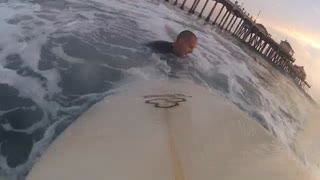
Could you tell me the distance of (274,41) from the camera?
39656mm

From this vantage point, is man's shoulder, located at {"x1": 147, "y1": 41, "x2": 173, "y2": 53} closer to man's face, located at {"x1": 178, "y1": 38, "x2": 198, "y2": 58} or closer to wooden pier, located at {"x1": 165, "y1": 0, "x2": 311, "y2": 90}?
man's face, located at {"x1": 178, "y1": 38, "x2": 198, "y2": 58}

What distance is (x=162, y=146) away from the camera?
495 cm

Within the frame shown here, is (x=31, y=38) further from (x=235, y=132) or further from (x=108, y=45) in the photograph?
(x=235, y=132)

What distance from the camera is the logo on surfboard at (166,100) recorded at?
6.25 m

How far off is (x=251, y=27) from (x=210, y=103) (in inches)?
1344

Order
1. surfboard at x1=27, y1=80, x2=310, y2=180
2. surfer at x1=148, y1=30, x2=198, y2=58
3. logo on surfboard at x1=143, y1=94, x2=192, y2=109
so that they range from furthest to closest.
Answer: surfer at x1=148, y1=30, x2=198, y2=58
logo on surfboard at x1=143, y1=94, x2=192, y2=109
surfboard at x1=27, y1=80, x2=310, y2=180

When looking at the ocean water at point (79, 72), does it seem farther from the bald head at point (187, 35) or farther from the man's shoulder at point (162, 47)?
the bald head at point (187, 35)

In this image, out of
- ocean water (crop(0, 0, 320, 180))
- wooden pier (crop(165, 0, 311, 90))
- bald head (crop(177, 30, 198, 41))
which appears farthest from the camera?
wooden pier (crop(165, 0, 311, 90))

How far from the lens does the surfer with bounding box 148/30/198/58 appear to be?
31.5 ft

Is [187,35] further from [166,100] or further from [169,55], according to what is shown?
[166,100]

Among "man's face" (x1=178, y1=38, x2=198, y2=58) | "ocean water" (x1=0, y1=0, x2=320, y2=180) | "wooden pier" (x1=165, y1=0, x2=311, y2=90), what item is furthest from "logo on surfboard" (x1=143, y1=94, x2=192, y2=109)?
"wooden pier" (x1=165, y1=0, x2=311, y2=90)

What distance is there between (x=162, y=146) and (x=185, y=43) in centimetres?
543

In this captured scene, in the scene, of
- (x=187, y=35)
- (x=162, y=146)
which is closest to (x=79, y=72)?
(x=187, y=35)

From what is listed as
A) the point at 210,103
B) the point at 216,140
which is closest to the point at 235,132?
the point at 216,140
